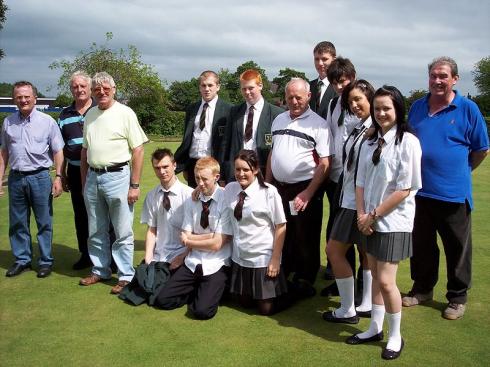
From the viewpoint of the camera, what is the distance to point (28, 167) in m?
5.22

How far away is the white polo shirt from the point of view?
443 centimetres

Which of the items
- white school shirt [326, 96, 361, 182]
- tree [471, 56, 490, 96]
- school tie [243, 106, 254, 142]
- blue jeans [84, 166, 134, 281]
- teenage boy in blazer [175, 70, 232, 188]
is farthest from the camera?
Result: tree [471, 56, 490, 96]

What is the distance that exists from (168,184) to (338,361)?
7.95 feet

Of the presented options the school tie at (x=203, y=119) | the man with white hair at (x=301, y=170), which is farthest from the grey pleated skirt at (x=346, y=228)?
the school tie at (x=203, y=119)

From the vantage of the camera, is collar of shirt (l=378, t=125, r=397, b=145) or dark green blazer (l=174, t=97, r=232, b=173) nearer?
collar of shirt (l=378, t=125, r=397, b=145)

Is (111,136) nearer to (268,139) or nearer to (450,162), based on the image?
(268,139)

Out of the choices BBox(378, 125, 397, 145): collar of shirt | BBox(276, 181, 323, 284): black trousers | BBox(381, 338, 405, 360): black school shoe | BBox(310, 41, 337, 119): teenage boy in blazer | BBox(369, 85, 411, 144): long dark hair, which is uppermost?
BBox(310, 41, 337, 119): teenage boy in blazer

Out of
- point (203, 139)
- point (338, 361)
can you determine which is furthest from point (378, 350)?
point (203, 139)

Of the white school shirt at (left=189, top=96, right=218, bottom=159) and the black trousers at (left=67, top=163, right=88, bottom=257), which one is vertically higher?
the white school shirt at (left=189, top=96, right=218, bottom=159)

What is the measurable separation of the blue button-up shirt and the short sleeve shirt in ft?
2.33

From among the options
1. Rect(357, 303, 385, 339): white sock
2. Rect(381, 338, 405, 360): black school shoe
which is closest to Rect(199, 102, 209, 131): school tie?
Rect(357, 303, 385, 339): white sock

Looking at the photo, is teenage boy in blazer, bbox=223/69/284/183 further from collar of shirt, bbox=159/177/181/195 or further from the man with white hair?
collar of shirt, bbox=159/177/181/195

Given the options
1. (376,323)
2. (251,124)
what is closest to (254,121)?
(251,124)

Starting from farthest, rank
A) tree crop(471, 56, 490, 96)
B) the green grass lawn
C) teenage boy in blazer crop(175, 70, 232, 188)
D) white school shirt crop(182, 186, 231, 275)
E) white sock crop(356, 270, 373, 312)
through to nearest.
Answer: tree crop(471, 56, 490, 96), teenage boy in blazer crop(175, 70, 232, 188), white school shirt crop(182, 186, 231, 275), white sock crop(356, 270, 373, 312), the green grass lawn
